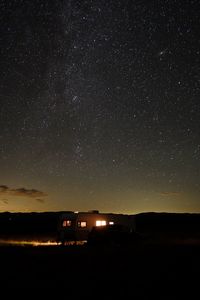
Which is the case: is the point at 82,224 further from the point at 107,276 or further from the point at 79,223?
the point at 107,276

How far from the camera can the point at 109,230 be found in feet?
75.4

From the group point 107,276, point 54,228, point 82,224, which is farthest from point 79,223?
point 54,228

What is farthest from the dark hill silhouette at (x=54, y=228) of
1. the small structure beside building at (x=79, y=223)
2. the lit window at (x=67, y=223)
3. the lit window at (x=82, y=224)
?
the lit window at (x=67, y=223)

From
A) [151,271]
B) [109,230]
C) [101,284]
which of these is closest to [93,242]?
[109,230]

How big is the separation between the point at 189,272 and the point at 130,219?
17.5m

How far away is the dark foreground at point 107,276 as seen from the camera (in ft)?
30.0

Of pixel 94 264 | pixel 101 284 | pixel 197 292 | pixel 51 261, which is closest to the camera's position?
pixel 197 292

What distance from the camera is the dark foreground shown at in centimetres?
914

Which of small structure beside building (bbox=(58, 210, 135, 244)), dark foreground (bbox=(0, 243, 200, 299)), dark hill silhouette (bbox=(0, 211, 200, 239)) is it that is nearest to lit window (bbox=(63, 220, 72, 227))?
small structure beside building (bbox=(58, 210, 135, 244))

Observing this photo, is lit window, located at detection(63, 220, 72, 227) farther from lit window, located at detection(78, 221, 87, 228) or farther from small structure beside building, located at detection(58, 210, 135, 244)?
lit window, located at detection(78, 221, 87, 228)

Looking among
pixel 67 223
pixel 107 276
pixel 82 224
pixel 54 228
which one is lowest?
pixel 107 276

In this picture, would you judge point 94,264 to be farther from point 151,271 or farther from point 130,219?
point 130,219

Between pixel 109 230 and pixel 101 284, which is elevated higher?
pixel 109 230

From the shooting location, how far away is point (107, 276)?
36.9ft
